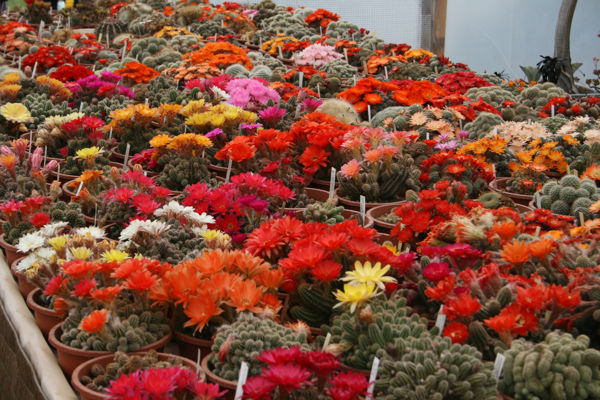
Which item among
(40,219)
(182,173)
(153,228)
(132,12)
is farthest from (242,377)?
(132,12)

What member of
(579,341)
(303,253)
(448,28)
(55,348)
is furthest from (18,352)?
(448,28)

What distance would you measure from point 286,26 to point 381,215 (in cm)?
652

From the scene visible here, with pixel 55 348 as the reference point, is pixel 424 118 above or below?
above

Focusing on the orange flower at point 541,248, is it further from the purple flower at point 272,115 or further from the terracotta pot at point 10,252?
the purple flower at point 272,115

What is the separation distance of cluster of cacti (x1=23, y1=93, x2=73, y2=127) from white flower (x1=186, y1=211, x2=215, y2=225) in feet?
8.75

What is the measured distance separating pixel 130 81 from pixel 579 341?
5085mm

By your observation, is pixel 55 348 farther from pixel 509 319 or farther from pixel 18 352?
pixel 509 319

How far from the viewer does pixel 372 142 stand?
395 centimetres

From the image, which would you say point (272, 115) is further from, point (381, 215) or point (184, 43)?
point (184, 43)

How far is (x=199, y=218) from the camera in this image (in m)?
3.05

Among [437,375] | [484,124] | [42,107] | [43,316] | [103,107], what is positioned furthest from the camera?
[42,107]

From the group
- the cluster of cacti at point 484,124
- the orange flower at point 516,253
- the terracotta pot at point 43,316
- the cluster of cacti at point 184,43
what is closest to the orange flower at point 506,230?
the orange flower at point 516,253

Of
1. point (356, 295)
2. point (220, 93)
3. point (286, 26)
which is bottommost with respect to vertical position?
point (356, 295)

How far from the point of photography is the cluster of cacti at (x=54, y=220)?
3295 millimetres
